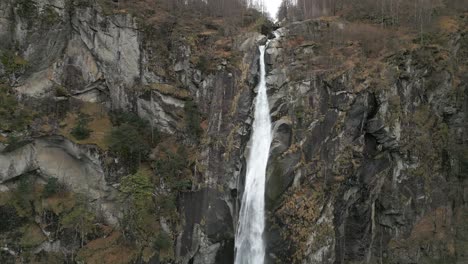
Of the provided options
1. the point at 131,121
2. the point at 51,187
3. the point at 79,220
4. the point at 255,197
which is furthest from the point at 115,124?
the point at 255,197

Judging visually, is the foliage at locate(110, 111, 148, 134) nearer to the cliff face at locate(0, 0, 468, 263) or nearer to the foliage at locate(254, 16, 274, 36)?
the cliff face at locate(0, 0, 468, 263)

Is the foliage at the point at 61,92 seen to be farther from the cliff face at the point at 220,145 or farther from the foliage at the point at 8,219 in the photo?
the foliage at the point at 8,219

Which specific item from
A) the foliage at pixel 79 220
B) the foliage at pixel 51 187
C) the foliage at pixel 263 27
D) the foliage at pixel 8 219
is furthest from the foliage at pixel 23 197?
the foliage at pixel 263 27

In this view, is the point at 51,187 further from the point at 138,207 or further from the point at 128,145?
the point at 138,207

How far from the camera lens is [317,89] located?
25.2m

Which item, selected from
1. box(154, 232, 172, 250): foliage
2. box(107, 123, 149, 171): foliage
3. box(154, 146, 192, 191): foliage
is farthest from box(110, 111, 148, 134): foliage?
box(154, 232, 172, 250): foliage

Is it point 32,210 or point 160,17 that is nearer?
point 32,210

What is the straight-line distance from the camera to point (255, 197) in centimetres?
2402

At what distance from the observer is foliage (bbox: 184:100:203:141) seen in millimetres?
28688

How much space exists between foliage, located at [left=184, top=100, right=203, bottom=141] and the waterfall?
4.70 meters

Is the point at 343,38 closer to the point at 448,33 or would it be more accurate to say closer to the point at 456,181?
the point at 448,33

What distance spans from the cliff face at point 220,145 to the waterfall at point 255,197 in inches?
25.1

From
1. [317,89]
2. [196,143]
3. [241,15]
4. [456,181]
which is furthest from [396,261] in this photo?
[241,15]

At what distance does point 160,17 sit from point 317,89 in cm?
1584
